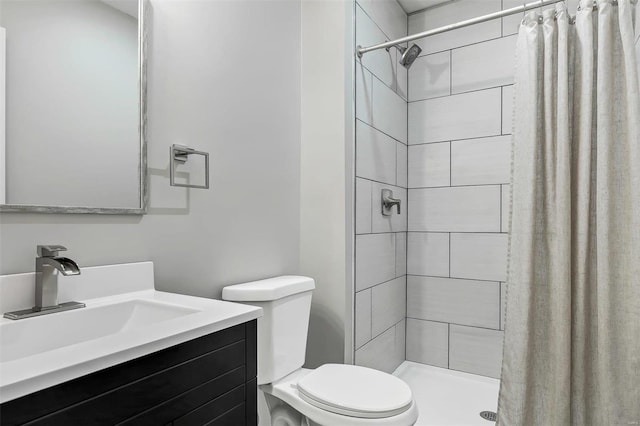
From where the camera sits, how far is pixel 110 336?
797mm

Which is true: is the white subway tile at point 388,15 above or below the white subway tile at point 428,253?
above

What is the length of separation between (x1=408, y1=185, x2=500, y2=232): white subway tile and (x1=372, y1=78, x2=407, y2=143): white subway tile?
0.42 m

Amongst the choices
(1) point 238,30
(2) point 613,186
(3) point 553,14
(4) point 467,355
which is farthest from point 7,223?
(4) point 467,355

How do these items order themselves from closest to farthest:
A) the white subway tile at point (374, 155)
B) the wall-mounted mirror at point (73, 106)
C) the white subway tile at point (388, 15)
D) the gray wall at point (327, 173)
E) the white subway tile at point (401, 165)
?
the wall-mounted mirror at point (73, 106) → the gray wall at point (327, 173) → the white subway tile at point (374, 155) → the white subway tile at point (388, 15) → the white subway tile at point (401, 165)

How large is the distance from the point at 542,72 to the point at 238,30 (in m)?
1.32

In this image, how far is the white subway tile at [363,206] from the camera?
2.04 metres

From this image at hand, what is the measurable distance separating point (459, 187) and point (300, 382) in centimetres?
156

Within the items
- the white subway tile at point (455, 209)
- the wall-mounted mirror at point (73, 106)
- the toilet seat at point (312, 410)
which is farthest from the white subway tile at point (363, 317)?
the wall-mounted mirror at point (73, 106)

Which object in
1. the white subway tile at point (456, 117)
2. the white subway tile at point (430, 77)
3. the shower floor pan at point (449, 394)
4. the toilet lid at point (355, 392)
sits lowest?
the shower floor pan at point (449, 394)

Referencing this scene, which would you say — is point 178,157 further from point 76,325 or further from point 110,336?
point 110,336

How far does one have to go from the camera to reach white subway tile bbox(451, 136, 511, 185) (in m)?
2.35

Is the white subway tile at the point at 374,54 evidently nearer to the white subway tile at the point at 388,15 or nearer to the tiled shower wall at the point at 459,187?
the white subway tile at the point at 388,15

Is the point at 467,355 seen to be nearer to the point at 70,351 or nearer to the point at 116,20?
the point at 70,351

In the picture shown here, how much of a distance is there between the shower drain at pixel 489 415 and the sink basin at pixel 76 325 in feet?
5.60
